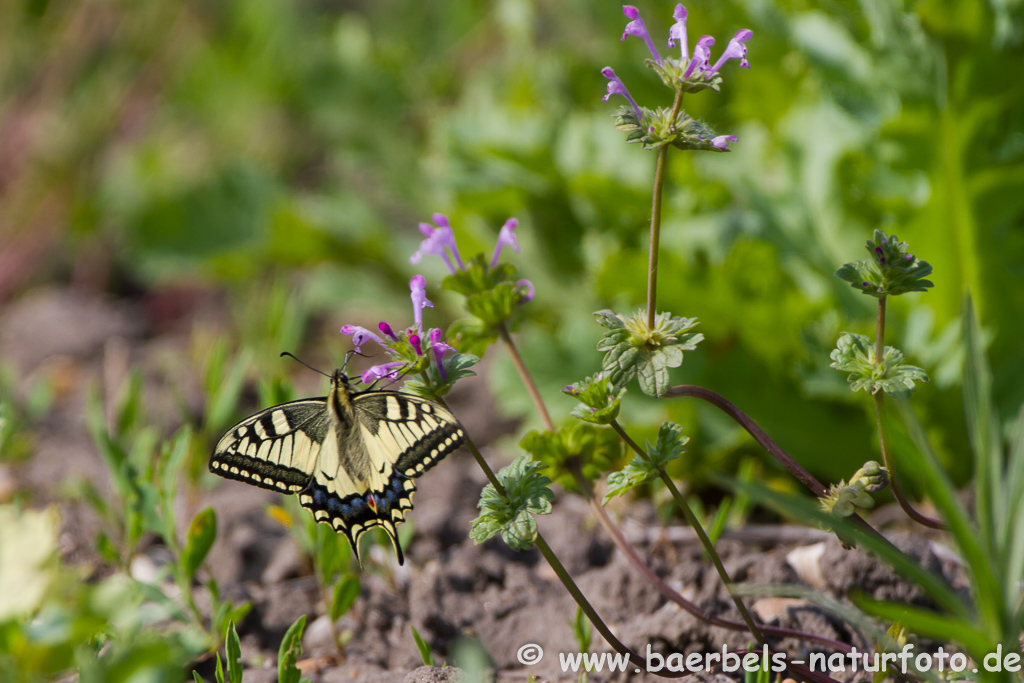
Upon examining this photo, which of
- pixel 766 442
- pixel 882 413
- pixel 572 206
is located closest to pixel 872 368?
pixel 882 413

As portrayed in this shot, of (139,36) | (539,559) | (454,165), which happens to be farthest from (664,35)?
(139,36)

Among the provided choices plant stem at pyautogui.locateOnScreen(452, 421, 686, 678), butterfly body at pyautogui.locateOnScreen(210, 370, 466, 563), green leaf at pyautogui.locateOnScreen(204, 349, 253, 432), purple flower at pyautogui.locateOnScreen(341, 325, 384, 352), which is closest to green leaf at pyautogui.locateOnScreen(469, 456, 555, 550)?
plant stem at pyautogui.locateOnScreen(452, 421, 686, 678)

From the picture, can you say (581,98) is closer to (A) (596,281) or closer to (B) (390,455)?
(A) (596,281)

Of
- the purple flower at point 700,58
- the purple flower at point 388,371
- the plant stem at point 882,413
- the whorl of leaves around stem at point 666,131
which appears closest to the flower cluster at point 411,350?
the purple flower at point 388,371

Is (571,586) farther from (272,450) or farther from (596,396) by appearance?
(272,450)

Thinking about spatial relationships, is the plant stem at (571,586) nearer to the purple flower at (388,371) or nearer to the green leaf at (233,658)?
the purple flower at (388,371)

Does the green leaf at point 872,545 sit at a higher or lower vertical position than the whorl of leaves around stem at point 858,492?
lower
